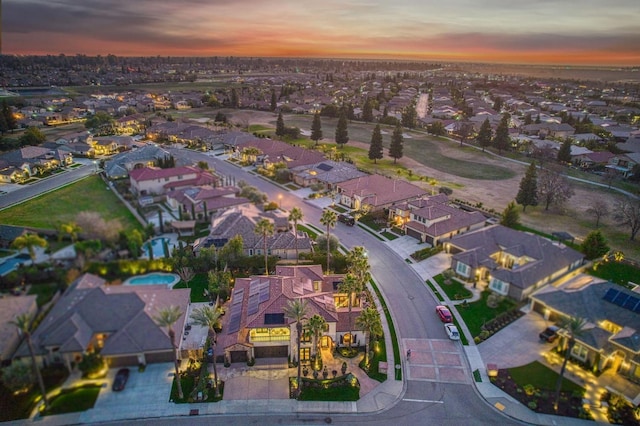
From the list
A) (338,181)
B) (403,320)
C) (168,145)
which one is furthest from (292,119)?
(403,320)

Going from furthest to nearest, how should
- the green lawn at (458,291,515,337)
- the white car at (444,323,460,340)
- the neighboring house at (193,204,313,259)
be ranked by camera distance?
the neighboring house at (193,204,313,259)
the green lawn at (458,291,515,337)
the white car at (444,323,460,340)

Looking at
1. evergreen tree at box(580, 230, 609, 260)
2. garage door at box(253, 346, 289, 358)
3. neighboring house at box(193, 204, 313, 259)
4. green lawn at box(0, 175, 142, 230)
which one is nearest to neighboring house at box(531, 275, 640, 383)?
evergreen tree at box(580, 230, 609, 260)

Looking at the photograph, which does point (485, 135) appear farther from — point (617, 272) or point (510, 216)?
point (617, 272)

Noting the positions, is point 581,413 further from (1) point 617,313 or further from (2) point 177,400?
(2) point 177,400

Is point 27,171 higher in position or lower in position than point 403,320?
higher

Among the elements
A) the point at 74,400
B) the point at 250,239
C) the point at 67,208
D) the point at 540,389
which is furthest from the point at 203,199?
the point at 540,389

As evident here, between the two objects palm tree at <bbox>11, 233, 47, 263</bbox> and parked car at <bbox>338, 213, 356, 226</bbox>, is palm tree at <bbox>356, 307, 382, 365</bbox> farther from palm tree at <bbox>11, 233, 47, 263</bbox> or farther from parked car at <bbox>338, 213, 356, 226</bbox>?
palm tree at <bbox>11, 233, 47, 263</bbox>

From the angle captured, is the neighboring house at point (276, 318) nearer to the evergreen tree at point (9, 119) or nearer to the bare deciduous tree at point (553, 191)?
the bare deciduous tree at point (553, 191)
